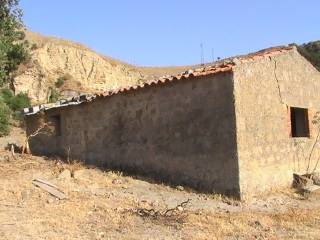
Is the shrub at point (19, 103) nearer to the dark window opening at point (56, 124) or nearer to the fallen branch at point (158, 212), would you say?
the dark window opening at point (56, 124)

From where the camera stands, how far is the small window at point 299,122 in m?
15.5

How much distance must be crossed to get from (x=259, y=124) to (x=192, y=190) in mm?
2436

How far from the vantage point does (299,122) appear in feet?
51.9

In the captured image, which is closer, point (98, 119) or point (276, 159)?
point (276, 159)

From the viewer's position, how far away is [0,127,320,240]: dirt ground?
29.9ft

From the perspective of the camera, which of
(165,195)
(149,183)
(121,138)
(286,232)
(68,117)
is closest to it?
(286,232)

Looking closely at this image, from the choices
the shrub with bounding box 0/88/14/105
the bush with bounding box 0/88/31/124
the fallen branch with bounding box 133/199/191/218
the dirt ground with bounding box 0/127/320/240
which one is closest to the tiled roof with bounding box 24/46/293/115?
the dirt ground with bounding box 0/127/320/240

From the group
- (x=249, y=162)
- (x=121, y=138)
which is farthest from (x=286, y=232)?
(x=121, y=138)

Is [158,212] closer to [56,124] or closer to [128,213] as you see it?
[128,213]

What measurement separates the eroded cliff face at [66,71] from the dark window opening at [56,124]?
69.0 feet

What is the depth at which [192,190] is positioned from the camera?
12891mm

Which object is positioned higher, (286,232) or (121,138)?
(121,138)

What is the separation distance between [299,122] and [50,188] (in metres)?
8.15

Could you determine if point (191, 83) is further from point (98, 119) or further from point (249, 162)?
point (98, 119)
